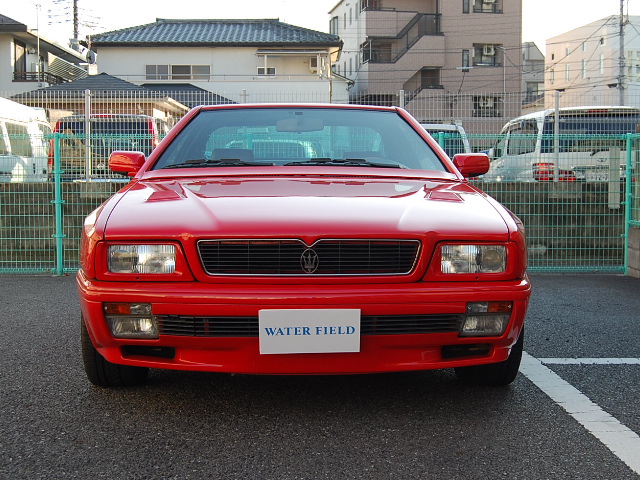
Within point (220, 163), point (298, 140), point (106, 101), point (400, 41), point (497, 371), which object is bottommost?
point (497, 371)

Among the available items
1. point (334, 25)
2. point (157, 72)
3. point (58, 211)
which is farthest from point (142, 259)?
point (334, 25)

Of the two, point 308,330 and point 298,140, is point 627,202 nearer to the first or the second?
point 298,140

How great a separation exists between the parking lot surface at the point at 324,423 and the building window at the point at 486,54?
3311 cm

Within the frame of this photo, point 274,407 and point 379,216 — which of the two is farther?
point 274,407

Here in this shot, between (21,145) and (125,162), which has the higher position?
(21,145)

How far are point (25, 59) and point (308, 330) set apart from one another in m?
31.5

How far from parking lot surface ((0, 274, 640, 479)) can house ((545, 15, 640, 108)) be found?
126ft

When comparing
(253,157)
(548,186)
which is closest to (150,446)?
(253,157)

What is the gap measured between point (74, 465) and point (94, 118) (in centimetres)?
960

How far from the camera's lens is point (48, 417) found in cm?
281

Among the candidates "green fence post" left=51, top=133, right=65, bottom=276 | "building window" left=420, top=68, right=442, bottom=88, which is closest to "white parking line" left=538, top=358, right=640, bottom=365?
"green fence post" left=51, top=133, right=65, bottom=276

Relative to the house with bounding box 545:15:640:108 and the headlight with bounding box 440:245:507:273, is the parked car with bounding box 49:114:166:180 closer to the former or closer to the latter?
the headlight with bounding box 440:245:507:273

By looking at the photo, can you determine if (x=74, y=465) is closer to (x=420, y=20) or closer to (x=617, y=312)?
(x=617, y=312)

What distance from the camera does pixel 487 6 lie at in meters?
35.2
